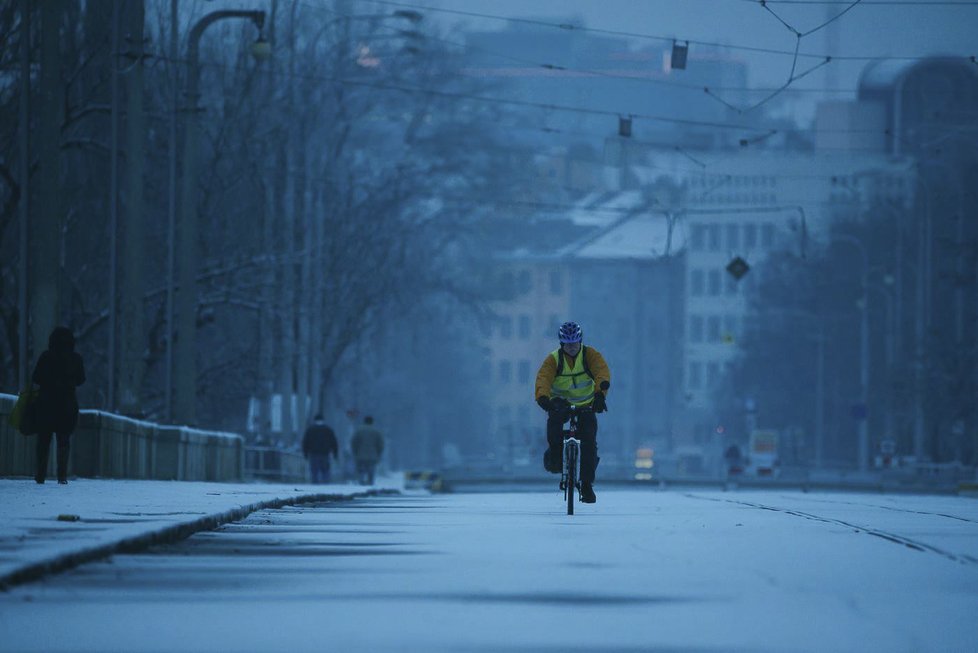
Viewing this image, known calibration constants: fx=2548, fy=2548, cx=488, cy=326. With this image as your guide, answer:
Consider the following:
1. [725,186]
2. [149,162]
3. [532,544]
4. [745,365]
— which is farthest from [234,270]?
[725,186]

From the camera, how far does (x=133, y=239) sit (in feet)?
121

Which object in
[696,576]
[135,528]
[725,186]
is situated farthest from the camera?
[725,186]

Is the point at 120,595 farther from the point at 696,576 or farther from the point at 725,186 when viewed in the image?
the point at 725,186

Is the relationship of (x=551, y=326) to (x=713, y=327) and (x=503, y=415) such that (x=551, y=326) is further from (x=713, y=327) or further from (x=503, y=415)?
(x=713, y=327)

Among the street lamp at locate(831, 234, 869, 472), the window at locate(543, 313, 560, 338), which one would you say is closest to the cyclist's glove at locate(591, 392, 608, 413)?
the street lamp at locate(831, 234, 869, 472)

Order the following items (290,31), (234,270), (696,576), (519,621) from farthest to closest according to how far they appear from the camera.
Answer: (290,31), (234,270), (696,576), (519,621)

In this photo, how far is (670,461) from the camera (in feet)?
419

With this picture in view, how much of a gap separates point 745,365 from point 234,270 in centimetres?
6737

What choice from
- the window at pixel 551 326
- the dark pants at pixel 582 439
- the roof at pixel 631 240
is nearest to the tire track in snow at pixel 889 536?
the dark pants at pixel 582 439

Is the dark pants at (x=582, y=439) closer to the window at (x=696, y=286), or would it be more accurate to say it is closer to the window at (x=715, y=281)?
the window at (x=715, y=281)

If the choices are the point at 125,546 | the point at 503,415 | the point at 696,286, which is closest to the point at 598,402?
the point at 125,546

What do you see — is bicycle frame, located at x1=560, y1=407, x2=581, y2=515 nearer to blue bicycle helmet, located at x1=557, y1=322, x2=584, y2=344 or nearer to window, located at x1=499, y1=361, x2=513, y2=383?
blue bicycle helmet, located at x1=557, y1=322, x2=584, y2=344

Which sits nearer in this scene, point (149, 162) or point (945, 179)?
point (149, 162)

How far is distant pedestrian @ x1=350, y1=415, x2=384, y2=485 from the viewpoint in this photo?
58906 millimetres
